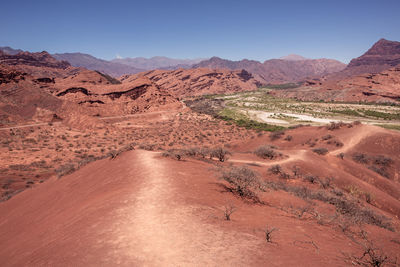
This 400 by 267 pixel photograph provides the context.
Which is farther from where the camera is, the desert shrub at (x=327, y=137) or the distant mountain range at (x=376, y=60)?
the distant mountain range at (x=376, y=60)

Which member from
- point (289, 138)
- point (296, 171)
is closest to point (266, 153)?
point (296, 171)

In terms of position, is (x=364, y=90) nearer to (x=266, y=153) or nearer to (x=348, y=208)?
(x=266, y=153)

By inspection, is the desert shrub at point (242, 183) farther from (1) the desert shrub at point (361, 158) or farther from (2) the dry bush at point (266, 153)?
(1) the desert shrub at point (361, 158)

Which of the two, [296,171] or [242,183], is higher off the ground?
[242,183]

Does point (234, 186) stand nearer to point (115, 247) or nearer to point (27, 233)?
point (115, 247)

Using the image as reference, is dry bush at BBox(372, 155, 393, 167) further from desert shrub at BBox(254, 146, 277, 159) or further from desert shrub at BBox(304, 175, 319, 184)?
desert shrub at BBox(304, 175, 319, 184)

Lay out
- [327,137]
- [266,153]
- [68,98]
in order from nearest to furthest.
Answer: [266,153], [327,137], [68,98]

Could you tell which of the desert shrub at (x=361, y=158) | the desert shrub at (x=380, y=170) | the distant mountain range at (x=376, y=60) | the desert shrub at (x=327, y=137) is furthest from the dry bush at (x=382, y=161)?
the distant mountain range at (x=376, y=60)

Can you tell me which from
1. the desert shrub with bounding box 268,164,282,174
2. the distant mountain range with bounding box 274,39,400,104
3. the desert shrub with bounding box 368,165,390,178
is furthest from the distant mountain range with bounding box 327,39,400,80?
the desert shrub with bounding box 268,164,282,174
